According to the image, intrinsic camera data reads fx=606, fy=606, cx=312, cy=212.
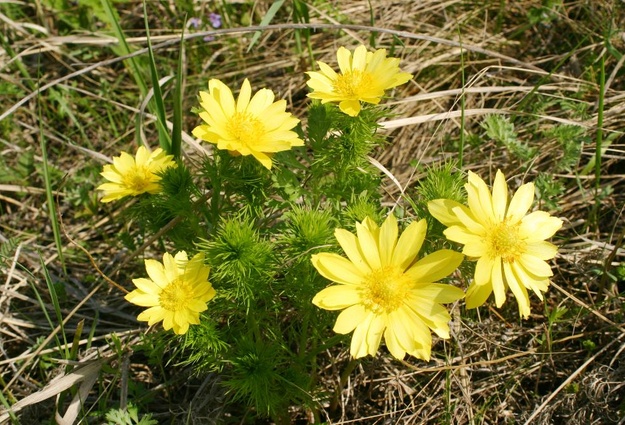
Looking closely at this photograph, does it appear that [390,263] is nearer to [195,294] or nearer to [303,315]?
[303,315]

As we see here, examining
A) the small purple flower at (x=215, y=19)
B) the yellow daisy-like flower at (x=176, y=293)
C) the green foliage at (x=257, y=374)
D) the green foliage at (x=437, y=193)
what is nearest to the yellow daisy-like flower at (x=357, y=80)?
the green foliage at (x=437, y=193)

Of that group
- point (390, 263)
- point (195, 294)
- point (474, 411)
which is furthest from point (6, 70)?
point (474, 411)

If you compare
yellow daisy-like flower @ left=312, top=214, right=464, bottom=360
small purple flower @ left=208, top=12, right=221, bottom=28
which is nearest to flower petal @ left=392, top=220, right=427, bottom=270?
yellow daisy-like flower @ left=312, top=214, right=464, bottom=360

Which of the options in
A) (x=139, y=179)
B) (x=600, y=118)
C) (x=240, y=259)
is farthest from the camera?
(x=600, y=118)

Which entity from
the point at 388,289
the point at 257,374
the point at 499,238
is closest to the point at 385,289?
the point at 388,289

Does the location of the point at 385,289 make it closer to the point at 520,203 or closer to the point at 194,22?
the point at 520,203

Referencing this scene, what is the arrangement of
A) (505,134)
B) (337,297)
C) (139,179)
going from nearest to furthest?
(337,297) < (139,179) < (505,134)

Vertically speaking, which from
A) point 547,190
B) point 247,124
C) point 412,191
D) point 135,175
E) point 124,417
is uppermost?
point 247,124
